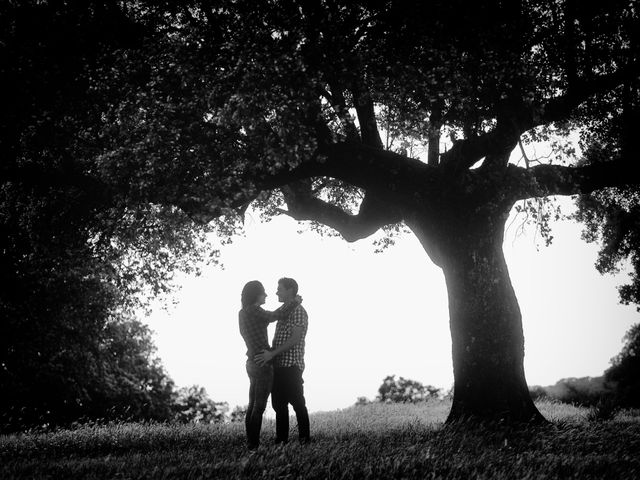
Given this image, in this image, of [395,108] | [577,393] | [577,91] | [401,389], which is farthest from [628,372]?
[395,108]

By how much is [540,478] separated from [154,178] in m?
8.93

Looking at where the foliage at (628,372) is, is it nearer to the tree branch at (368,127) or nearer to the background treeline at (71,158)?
the tree branch at (368,127)

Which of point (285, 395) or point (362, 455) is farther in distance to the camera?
point (285, 395)

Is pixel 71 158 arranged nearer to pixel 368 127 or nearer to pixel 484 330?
pixel 368 127

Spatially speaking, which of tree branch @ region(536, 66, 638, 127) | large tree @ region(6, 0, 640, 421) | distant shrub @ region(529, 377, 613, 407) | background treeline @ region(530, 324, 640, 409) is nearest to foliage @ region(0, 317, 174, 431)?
large tree @ region(6, 0, 640, 421)

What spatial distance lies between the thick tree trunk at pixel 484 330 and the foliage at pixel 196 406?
28.8m

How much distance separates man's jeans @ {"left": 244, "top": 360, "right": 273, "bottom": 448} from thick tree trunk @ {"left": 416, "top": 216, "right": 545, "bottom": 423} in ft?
15.4

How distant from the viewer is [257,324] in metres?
7.96

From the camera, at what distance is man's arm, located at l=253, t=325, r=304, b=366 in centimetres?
774

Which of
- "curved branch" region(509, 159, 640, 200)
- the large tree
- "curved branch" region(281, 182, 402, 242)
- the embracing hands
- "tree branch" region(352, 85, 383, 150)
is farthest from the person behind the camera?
"curved branch" region(281, 182, 402, 242)

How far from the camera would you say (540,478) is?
5547mm

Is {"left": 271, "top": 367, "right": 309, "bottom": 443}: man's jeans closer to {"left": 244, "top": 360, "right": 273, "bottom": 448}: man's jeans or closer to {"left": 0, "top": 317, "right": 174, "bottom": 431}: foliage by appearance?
{"left": 244, "top": 360, "right": 273, "bottom": 448}: man's jeans

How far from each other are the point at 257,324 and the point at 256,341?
26 cm

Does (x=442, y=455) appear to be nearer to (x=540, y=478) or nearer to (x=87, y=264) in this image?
(x=540, y=478)
